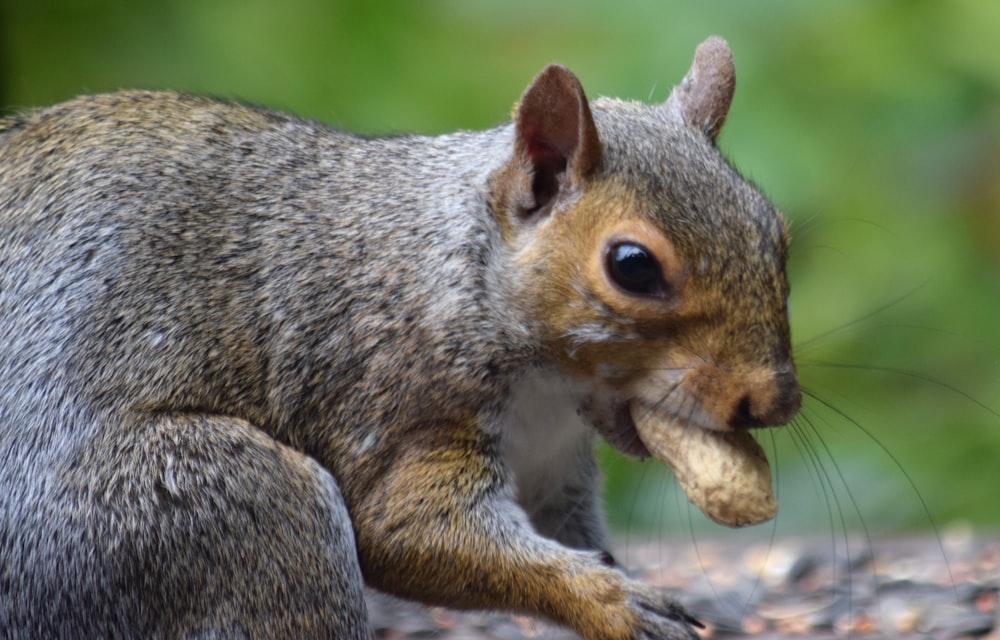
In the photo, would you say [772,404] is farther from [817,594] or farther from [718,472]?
[817,594]

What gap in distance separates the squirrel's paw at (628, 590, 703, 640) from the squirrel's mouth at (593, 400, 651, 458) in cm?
30

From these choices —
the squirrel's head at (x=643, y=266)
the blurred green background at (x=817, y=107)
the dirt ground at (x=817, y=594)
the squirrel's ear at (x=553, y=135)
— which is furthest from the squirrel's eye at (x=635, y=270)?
the blurred green background at (x=817, y=107)

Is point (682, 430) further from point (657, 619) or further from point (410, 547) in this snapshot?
point (410, 547)

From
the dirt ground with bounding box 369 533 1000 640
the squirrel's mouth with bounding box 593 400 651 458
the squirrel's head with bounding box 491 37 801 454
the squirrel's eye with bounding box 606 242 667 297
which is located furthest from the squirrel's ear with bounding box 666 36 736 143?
the dirt ground with bounding box 369 533 1000 640

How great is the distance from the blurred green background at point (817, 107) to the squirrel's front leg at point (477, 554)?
7.26 ft

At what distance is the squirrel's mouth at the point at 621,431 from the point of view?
296 centimetres

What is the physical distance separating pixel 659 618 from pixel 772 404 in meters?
0.43

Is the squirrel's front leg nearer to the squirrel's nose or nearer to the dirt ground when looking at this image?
the squirrel's nose

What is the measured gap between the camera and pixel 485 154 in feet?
10.3

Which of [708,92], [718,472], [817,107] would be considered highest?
[817,107]

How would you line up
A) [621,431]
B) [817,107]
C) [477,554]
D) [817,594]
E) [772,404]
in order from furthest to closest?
[817,107], [817,594], [621,431], [477,554], [772,404]

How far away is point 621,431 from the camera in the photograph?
9.80 ft

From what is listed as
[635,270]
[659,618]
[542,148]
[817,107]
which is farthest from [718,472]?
[817,107]

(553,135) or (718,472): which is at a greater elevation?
(553,135)
